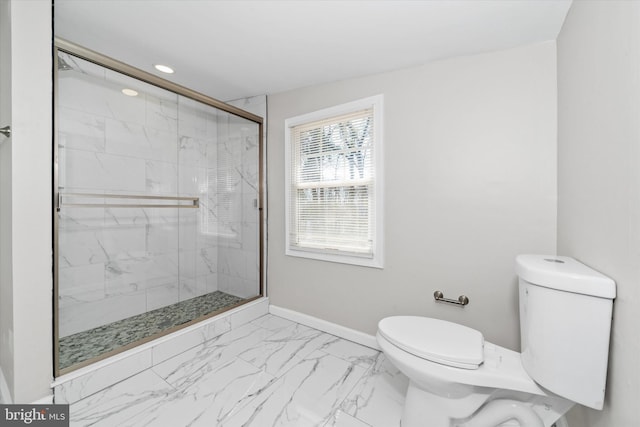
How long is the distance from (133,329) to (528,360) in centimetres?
248

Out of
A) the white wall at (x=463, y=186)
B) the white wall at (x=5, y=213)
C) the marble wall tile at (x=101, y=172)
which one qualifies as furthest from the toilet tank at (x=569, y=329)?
the marble wall tile at (x=101, y=172)

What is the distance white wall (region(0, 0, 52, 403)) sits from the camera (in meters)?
1.25

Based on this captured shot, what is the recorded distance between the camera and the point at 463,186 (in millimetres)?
1777

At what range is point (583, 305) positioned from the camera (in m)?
0.96

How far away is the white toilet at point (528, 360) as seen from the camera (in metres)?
0.95

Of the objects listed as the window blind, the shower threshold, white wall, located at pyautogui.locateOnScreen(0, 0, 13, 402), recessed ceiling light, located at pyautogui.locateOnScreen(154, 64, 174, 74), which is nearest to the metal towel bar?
the window blind

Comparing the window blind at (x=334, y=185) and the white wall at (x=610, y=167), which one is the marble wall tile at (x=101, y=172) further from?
the white wall at (x=610, y=167)

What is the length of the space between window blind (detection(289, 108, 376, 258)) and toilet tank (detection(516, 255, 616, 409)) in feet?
3.71

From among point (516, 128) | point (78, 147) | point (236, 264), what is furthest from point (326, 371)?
point (78, 147)

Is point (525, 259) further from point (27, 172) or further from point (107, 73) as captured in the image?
point (107, 73)

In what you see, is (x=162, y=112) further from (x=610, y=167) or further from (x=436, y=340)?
(x=610, y=167)

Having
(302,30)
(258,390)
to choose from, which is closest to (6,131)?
(302,30)

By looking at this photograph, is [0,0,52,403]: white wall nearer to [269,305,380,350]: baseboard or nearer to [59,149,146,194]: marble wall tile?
[59,149,146,194]: marble wall tile

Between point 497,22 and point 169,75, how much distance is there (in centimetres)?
230
